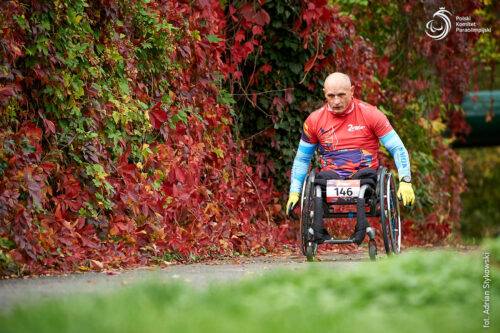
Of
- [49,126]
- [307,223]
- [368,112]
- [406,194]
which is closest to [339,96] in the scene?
[368,112]

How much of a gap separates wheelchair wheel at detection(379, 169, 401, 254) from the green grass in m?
1.98

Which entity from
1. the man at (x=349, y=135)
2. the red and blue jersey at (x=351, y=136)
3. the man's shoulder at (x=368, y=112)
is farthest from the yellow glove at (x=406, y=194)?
the man's shoulder at (x=368, y=112)

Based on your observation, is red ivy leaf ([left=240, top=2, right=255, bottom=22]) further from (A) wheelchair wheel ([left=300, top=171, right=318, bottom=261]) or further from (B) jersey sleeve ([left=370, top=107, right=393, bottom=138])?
(A) wheelchair wheel ([left=300, top=171, right=318, bottom=261])

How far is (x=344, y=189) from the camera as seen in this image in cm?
660

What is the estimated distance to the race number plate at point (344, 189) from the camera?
6.60 meters

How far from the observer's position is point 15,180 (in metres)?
5.43

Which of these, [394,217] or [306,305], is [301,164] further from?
[306,305]

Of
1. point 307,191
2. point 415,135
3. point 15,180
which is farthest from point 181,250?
point 415,135

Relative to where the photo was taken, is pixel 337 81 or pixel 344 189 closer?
pixel 344 189

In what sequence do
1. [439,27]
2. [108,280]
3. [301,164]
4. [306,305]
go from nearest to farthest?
[306,305]
[108,280]
[301,164]
[439,27]

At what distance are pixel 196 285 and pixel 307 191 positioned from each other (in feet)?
Result: 7.52

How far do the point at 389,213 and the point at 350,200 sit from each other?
338mm

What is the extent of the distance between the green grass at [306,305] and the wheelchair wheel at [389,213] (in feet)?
6.50

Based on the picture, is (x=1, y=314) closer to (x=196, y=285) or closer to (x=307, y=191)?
(x=196, y=285)
